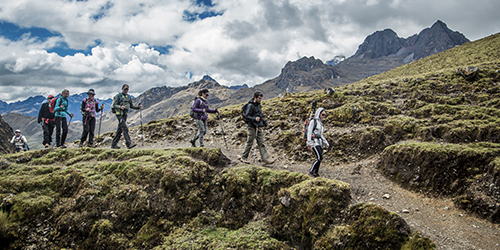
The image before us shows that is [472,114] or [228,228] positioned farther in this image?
[472,114]

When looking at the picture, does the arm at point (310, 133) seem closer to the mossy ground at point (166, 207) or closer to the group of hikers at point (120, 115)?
the mossy ground at point (166, 207)

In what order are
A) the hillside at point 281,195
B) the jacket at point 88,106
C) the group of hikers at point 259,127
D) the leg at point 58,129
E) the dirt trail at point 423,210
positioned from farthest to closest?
1. the jacket at point 88,106
2. the leg at point 58,129
3. the group of hikers at point 259,127
4. the hillside at point 281,195
5. the dirt trail at point 423,210

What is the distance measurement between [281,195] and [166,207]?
15.6 ft

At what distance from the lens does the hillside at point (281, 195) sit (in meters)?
6.68

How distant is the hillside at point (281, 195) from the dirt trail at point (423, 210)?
4cm

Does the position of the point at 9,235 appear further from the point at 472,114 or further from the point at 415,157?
the point at 472,114

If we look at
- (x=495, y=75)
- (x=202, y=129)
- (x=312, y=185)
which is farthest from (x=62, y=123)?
(x=495, y=75)

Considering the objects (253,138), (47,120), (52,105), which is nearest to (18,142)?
(47,120)

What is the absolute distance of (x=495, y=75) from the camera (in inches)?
635

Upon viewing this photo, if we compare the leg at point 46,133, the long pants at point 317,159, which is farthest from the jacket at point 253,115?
the leg at point 46,133

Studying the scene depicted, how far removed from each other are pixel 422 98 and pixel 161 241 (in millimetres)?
19271

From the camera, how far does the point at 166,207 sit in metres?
8.75

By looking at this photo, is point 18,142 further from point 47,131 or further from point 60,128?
point 60,128

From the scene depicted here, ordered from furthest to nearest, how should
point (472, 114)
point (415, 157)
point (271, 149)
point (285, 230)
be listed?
point (271, 149), point (472, 114), point (415, 157), point (285, 230)
